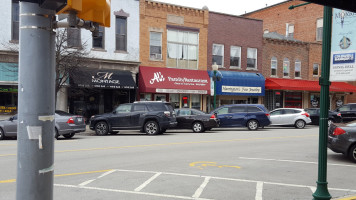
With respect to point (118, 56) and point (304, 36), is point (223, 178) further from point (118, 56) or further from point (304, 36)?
point (304, 36)

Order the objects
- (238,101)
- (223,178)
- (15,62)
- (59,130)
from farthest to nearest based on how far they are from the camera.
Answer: (238,101) → (15,62) → (59,130) → (223,178)

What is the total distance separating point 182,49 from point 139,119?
10.3 m

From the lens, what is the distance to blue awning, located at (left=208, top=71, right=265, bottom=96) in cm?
2867

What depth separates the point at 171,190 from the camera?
697 cm

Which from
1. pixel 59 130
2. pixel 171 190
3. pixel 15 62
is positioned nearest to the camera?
pixel 171 190

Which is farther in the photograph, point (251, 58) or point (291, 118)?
point (251, 58)

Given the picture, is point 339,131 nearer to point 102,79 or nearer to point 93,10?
point 93,10

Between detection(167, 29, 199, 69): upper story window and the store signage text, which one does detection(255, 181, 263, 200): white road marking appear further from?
the store signage text

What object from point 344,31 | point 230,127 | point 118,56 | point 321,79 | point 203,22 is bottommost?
point 230,127

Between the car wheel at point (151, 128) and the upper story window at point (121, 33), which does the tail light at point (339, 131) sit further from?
the upper story window at point (121, 33)

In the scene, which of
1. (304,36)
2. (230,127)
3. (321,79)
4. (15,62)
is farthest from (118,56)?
(304,36)

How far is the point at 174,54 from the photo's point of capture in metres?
27.8

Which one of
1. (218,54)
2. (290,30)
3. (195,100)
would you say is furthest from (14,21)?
(290,30)

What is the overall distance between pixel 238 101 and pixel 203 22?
23.6 feet
